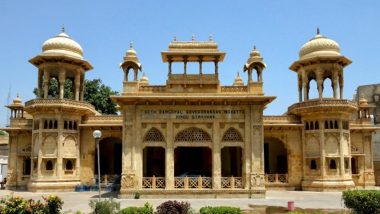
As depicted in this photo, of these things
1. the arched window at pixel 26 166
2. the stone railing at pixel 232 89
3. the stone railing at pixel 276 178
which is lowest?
the stone railing at pixel 276 178

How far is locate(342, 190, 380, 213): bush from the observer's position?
528 inches

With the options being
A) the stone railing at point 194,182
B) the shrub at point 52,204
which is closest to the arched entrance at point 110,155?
the stone railing at point 194,182

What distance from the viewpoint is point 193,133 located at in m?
23.3

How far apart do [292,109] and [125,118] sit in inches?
517

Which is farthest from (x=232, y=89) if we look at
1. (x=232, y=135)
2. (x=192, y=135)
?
(x=192, y=135)

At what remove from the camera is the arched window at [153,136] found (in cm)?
2312

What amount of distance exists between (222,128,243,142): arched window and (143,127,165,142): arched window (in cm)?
385

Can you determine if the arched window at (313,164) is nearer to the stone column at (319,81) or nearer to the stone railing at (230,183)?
the stone column at (319,81)

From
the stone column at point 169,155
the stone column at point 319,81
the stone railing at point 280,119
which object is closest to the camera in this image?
the stone column at point 169,155

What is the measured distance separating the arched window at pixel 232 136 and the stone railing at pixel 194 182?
2.65 metres

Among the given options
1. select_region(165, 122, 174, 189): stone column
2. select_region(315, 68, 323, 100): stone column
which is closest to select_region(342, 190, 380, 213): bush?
select_region(165, 122, 174, 189): stone column

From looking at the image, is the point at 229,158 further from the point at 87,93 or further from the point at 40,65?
the point at 87,93

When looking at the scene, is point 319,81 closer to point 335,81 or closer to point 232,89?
point 335,81

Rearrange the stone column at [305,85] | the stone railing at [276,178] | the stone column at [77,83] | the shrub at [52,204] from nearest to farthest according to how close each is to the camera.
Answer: the shrub at [52,204] → the stone railing at [276,178] → the stone column at [77,83] → the stone column at [305,85]
